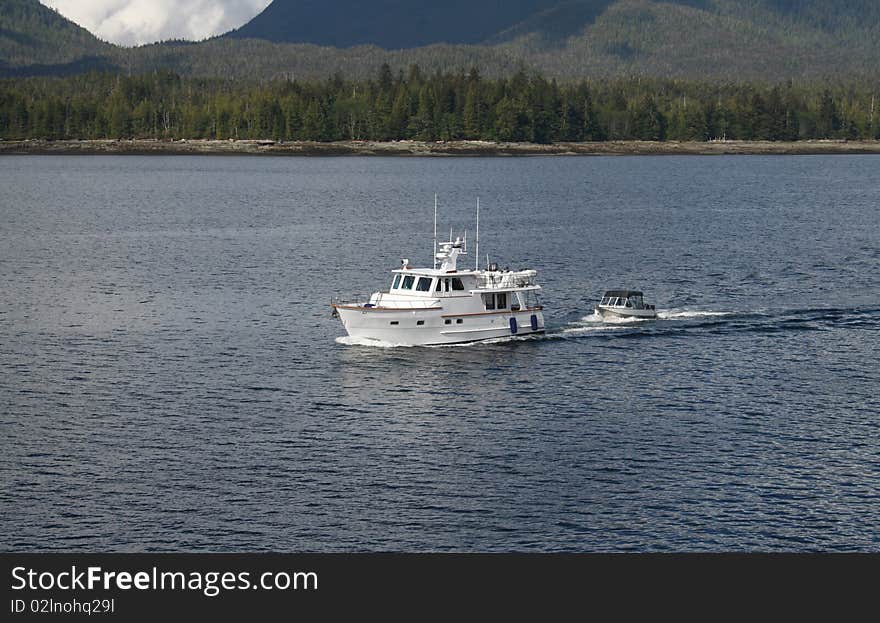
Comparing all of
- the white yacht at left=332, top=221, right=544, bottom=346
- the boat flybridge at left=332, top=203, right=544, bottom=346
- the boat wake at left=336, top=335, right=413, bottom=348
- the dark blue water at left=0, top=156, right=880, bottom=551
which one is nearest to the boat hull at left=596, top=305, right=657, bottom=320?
the dark blue water at left=0, top=156, right=880, bottom=551

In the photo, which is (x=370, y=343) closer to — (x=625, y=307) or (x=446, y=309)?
(x=446, y=309)

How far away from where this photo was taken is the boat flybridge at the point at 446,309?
9038 centimetres

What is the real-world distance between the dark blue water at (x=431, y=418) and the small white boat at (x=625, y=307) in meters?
1.66

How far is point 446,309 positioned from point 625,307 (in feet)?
51.2

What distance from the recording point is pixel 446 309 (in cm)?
9181

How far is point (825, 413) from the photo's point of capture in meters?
73.4

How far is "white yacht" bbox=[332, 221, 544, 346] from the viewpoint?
90.4m

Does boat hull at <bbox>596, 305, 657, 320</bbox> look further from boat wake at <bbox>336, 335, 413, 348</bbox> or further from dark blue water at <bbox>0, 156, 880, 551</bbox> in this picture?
boat wake at <bbox>336, 335, 413, 348</bbox>

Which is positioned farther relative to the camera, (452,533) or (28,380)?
(28,380)
